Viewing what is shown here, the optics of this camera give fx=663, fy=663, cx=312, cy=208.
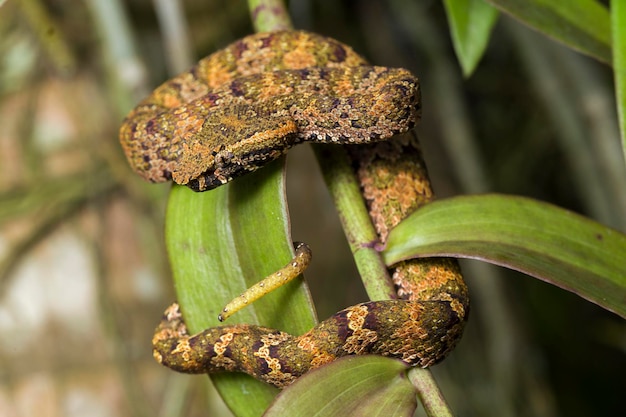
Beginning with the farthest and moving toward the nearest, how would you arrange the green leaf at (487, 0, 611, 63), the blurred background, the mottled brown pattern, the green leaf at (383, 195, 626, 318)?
1. the blurred background
2. the green leaf at (487, 0, 611, 63)
3. the mottled brown pattern
4. the green leaf at (383, 195, 626, 318)

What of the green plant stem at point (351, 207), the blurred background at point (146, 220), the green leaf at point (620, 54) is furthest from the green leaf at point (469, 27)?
the blurred background at point (146, 220)

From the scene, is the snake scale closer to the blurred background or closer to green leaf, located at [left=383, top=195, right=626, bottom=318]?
green leaf, located at [left=383, top=195, right=626, bottom=318]

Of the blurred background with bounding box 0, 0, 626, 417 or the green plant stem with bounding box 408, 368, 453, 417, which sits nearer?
the green plant stem with bounding box 408, 368, 453, 417

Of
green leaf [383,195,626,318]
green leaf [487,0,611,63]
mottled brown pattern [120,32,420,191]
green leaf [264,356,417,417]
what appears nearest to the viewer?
green leaf [264,356,417,417]

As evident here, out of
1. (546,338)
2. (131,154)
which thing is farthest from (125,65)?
(546,338)

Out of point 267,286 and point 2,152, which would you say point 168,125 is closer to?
point 267,286

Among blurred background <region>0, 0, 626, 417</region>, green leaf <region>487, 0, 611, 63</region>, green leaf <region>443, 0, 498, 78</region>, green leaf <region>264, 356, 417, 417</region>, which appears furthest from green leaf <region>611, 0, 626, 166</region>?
blurred background <region>0, 0, 626, 417</region>
